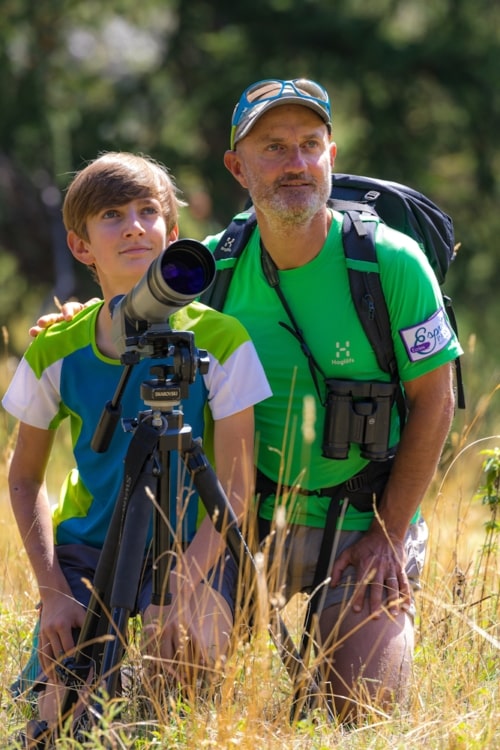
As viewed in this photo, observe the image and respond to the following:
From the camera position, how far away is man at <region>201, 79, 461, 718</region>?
281 centimetres

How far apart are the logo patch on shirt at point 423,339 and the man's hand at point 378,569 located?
491mm

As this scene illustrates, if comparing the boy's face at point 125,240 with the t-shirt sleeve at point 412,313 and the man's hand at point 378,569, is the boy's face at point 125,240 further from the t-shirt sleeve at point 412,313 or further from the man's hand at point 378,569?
the man's hand at point 378,569

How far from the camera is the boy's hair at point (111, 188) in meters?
2.75

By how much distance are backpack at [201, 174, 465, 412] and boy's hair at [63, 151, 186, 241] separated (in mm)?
333

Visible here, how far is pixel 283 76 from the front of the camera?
724cm

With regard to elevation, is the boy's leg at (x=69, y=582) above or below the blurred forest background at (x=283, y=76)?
below

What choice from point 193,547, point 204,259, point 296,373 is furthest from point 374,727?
point 204,259

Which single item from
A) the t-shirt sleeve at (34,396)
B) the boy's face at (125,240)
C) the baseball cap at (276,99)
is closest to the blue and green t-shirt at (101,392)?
the t-shirt sleeve at (34,396)

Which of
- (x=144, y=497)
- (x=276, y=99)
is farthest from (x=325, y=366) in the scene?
(x=144, y=497)

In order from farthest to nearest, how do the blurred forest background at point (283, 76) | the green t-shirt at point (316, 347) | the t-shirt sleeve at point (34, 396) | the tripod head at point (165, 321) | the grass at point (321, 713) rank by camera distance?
the blurred forest background at point (283, 76)
the green t-shirt at point (316, 347)
the t-shirt sleeve at point (34, 396)
the grass at point (321, 713)
the tripod head at point (165, 321)

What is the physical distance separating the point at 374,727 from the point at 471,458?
10.4 ft

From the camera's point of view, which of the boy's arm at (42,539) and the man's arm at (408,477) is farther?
the man's arm at (408,477)

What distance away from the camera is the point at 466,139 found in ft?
24.6

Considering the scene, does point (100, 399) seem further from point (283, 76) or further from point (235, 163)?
point (283, 76)
